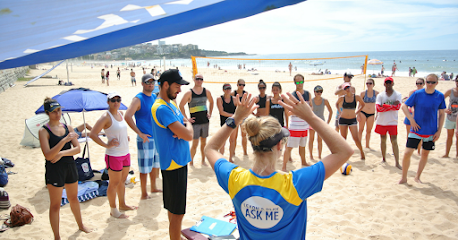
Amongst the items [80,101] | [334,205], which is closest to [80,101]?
[80,101]

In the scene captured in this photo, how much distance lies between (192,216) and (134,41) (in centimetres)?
254

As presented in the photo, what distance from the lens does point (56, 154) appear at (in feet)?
9.24

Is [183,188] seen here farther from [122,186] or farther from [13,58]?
[13,58]

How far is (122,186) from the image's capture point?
3.78 meters

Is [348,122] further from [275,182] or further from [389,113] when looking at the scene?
[275,182]

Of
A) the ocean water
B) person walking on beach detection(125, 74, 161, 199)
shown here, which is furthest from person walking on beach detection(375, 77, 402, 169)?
the ocean water

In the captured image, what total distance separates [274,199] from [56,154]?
2.51 m

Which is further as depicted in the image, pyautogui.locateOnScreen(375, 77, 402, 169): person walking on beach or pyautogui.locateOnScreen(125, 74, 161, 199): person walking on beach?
pyautogui.locateOnScreen(375, 77, 402, 169): person walking on beach

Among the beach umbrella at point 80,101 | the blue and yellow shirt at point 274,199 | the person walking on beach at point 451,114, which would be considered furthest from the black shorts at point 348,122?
the blue and yellow shirt at point 274,199

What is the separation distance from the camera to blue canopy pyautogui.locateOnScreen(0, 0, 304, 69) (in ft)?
4.51

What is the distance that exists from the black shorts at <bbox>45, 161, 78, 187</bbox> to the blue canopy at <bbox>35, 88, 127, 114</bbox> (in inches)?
55.3

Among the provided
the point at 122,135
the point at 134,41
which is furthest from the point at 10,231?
the point at 134,41

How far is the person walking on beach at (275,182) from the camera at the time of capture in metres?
1.32

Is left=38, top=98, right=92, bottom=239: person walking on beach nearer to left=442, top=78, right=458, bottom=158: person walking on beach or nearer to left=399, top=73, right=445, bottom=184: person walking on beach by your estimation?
left=399, top=73, right=445, bottom=184: person walking on beach
